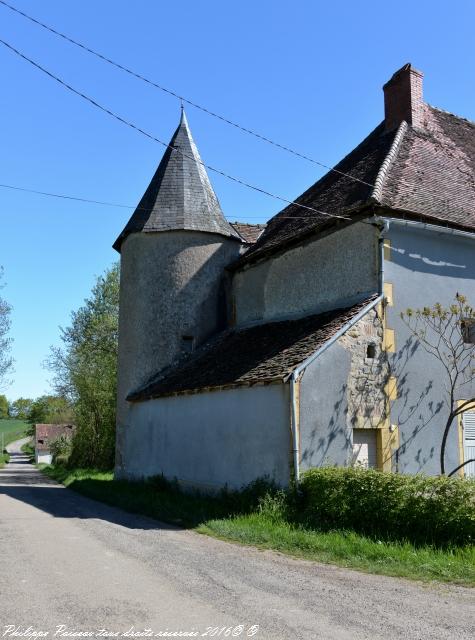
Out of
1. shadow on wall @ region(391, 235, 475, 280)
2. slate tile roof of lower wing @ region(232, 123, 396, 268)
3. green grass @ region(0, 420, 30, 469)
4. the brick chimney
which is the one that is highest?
the brick chimney

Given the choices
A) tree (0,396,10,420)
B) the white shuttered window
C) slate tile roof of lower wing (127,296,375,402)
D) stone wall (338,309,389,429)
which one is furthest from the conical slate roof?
tree (0,396,10,420)

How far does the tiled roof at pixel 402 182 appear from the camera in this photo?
46.7ft

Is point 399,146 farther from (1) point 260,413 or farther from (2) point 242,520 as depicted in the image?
(2) point 242,520

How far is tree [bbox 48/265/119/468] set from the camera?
102ft

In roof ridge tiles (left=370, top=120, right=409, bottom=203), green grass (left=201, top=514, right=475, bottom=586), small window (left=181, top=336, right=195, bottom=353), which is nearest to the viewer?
green grass (left=201, top=514, right=475, bottom=586)

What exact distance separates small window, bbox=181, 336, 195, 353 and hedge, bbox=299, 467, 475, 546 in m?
9.14

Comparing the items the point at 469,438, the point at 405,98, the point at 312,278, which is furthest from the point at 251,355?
the point at 405,98

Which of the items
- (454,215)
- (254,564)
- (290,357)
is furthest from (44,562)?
(454,215)

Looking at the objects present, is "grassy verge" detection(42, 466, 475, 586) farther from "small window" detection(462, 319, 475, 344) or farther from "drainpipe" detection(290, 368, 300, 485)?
"small window" detection(462, 319, 475, 344)

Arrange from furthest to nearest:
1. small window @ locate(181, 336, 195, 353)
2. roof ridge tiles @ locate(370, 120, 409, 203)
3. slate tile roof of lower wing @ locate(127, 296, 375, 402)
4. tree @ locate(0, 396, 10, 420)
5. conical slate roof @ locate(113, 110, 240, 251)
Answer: tree @ locate(0, 396, 10, 420) < conical slate roof @ locate(113, 110, 240, 251) < small window @ locate(181, 336, 195, 353) < roof ridge tiles @ locate(370, 120, 409, 203) < slate tile roof of lower wing @ locate(127, 296, 375, 402)

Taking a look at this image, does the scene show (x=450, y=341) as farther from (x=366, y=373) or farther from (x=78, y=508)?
(x=78, y=508)

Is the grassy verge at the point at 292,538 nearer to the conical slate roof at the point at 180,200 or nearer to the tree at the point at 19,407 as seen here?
the conical slate roof at the point at 180,200

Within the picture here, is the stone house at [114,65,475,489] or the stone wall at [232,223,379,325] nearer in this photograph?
the stone house at [114,65,475,489]

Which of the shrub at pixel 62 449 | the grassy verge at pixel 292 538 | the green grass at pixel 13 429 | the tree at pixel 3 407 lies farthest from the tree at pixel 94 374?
the tree at pixel 3 407
